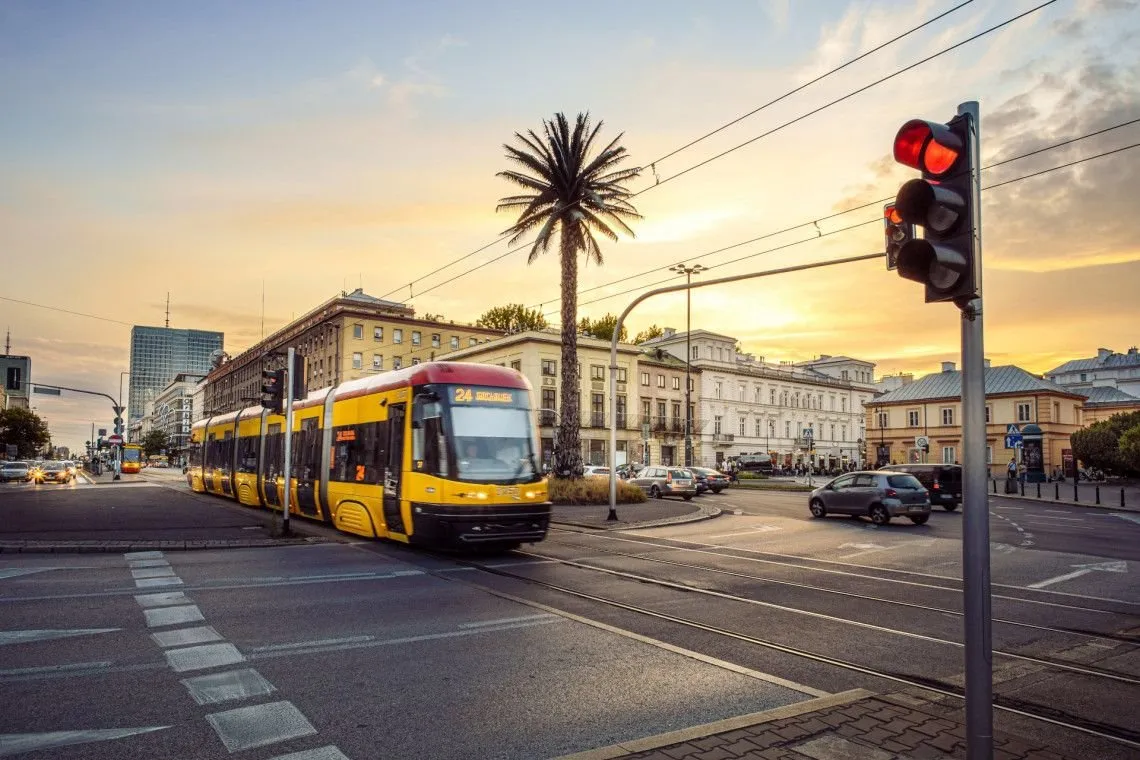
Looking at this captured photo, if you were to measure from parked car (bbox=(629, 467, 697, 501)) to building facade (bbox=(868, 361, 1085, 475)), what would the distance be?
36.7 metres

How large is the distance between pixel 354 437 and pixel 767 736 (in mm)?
12899

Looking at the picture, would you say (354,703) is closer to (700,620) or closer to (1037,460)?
(700,620)

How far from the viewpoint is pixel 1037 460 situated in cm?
5050

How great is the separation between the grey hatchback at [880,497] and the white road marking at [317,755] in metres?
20.8

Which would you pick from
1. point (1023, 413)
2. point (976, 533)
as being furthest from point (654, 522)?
point (1023, 413)

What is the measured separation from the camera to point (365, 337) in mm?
80250

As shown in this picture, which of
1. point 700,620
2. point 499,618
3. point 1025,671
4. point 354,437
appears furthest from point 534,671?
point 354,437

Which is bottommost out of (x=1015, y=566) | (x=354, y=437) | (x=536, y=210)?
(x=1015, y=566)

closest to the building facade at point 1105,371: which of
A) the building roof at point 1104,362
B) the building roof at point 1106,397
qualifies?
the building roof at point 1104,362

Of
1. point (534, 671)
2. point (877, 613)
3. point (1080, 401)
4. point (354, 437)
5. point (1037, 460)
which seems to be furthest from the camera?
point (1080, 401)

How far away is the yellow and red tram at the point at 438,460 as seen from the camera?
13.1m

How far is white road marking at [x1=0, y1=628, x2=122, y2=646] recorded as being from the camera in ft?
24.1

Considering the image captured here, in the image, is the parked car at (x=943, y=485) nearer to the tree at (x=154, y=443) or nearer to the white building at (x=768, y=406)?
the white building at (x=768, y=406)

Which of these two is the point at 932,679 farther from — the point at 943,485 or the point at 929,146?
the point at 943,485
